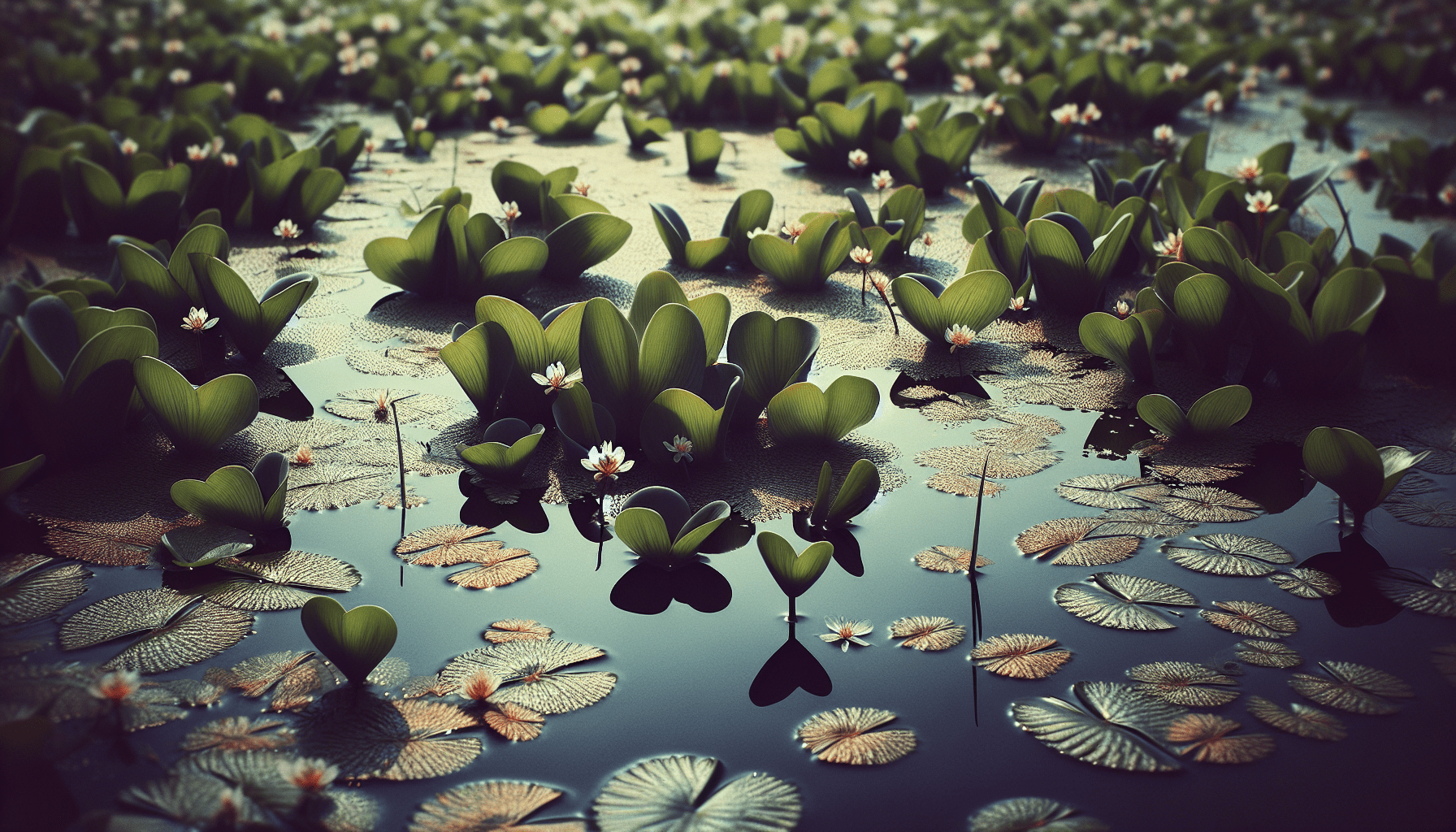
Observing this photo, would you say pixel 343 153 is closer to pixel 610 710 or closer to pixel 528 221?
pixel 528 221

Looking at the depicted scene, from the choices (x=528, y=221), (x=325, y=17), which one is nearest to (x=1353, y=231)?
(x=528, y=221)

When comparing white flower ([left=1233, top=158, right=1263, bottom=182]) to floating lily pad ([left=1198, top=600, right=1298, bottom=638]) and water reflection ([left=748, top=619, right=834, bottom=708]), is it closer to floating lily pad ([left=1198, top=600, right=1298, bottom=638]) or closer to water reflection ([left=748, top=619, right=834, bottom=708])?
floating lily pad ([left=1198, top=600, right=1298, bottom=638])

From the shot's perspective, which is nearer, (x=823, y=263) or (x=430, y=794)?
(x=430, y=794)

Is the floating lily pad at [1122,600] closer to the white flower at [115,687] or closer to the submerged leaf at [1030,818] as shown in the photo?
the submerged leaf at [1030,818]

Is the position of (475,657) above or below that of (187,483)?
below

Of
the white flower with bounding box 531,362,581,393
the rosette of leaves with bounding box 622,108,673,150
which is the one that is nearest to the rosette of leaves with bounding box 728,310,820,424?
the white flower with bounding box 531,362,581,393

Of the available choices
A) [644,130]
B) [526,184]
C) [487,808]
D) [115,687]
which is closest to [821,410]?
[487,808]

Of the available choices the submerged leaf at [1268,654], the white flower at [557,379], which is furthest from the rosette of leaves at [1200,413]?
the white flower at [557,379]
